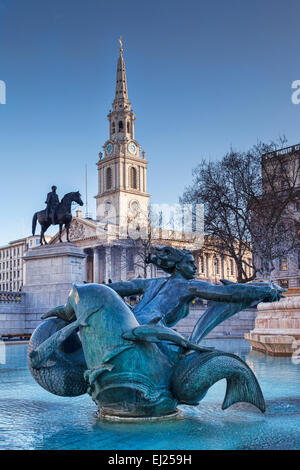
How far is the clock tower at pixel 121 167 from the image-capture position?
91438mm

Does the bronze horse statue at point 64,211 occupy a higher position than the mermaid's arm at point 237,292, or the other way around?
the bronze horse statue at point 64,211

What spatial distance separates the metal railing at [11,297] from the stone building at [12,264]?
8537 cm

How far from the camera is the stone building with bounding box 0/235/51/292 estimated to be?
11150cm

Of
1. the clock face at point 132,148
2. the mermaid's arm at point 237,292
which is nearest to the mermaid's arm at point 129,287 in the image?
the mermaid's arm at point 237,292

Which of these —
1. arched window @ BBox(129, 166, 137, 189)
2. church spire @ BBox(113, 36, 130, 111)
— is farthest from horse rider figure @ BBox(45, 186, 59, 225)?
church spire @ BBox(113, 36, 130, 111)

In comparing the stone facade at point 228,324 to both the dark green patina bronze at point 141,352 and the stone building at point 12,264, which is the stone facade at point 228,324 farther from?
the stone building at point 12,264

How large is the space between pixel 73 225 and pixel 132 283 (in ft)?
276

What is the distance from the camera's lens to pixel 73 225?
87625 mm

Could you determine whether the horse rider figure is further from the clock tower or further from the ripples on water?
the clock tower

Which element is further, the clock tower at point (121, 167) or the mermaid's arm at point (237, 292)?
the clock tower at point (121, 167)

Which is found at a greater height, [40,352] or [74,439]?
[40,352]

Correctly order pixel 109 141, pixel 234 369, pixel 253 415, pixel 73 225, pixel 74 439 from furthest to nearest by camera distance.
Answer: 1. pixel 109 141
2. pixel 73 225
3. pixel 253 415
4. pixel 234 369
5. pixel 74 439
